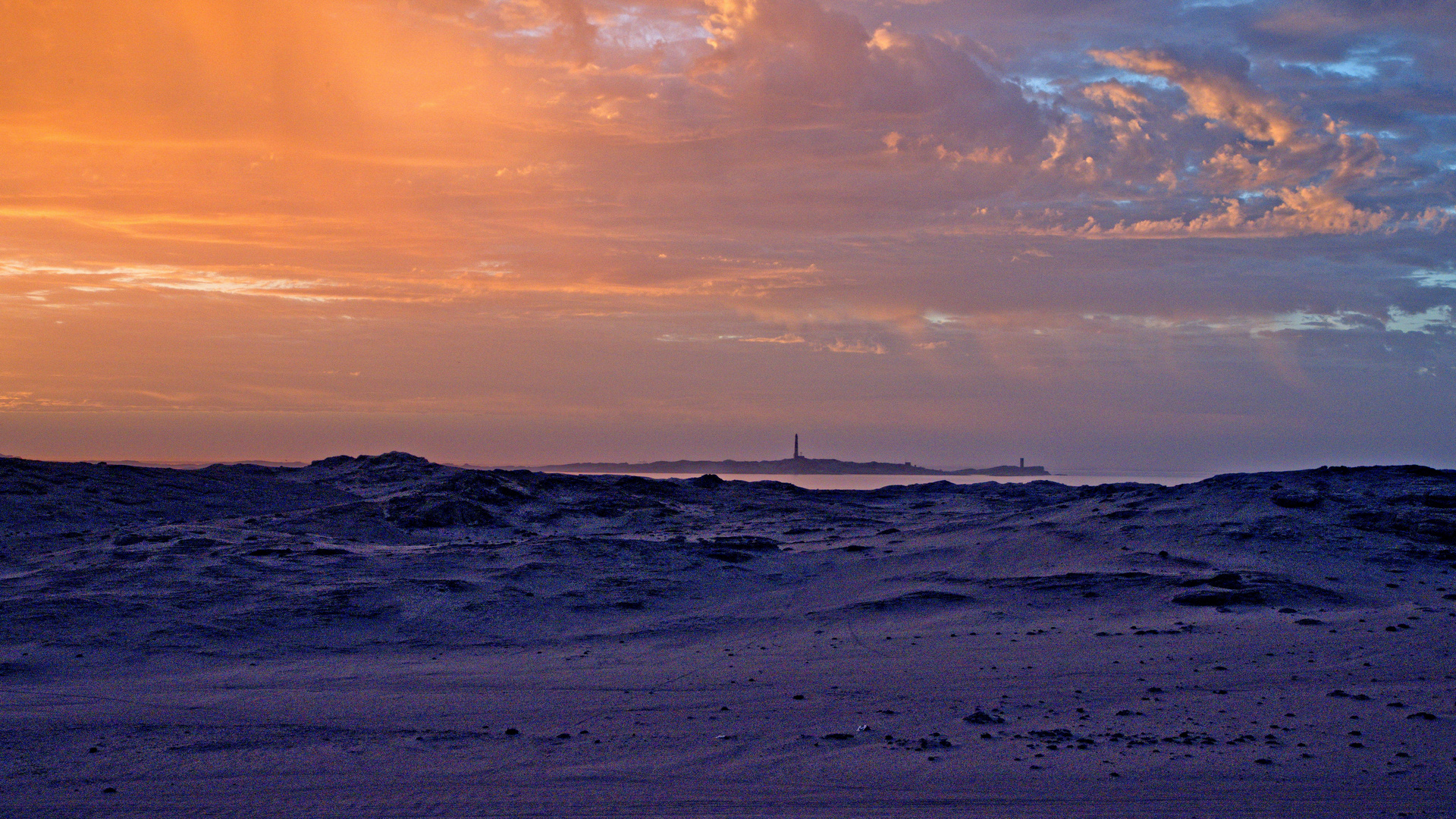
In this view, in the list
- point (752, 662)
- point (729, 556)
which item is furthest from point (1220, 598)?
point (729, 556)

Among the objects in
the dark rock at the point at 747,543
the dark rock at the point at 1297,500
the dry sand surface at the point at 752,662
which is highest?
the dark rock at the point at 1297,500

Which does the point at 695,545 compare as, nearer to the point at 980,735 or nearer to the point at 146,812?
the point at 980,735

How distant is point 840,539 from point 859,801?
45.5 ft

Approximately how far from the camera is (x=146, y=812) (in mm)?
5348

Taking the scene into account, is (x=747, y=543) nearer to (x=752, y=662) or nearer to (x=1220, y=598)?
(x=752, y=662)

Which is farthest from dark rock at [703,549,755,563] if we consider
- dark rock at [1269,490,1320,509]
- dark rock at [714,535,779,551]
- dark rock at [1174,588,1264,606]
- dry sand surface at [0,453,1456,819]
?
dark rock at [1269,490,1320,509]

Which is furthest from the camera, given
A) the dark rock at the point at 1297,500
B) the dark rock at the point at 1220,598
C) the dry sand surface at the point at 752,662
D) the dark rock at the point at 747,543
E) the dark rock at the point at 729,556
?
the dark rock at the point at 747,543

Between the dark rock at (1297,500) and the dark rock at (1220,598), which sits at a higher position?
the dark rock at (1297,500)

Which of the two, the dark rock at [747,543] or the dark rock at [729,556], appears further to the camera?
the dark rock at [747,543]

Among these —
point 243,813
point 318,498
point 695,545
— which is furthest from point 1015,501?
point 243,813

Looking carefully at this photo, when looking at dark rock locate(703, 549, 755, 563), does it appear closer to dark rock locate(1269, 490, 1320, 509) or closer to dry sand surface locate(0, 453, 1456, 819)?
dry sand surface locate(0, 453, 1456, 819)

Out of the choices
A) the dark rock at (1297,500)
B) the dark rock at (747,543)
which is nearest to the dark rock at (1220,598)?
the dark rock at (1297,500)

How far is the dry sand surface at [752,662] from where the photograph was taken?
18.9 feet

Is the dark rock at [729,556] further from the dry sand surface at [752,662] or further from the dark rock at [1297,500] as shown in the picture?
the dark rock at [1297,500]
